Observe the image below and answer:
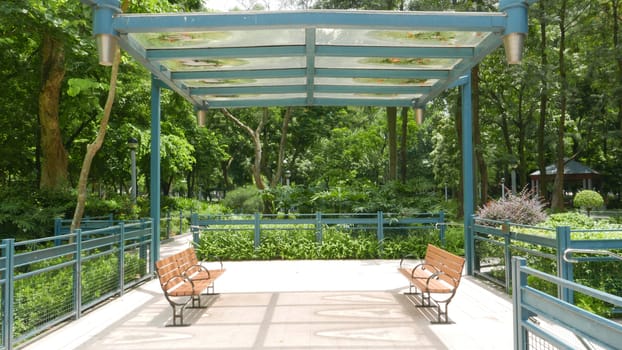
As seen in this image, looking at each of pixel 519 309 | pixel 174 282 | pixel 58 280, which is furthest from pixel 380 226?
pixel 519 309

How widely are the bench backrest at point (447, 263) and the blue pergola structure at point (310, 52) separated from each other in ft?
8.93

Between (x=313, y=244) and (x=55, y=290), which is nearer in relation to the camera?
(x=55, y=290)

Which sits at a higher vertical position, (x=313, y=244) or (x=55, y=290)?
(x=55, y=290)

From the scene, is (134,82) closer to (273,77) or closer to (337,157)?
(273,77)

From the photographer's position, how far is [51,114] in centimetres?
1680

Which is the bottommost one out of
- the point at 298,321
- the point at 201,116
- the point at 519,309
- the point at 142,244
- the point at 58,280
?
the point at 298,321

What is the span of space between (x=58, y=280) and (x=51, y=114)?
11.6 m

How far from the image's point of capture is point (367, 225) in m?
14.6

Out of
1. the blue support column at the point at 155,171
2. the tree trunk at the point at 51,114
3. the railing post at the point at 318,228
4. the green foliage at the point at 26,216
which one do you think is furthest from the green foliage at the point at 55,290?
the tree trunk at the point at 51,114

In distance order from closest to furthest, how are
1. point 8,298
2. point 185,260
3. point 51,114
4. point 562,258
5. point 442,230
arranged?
1. point 8,298
2. point 562,258
3. point 185,260
4. point 442,230
5. point 51,114

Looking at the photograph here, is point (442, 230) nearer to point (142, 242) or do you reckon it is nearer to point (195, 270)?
point (195, 270)

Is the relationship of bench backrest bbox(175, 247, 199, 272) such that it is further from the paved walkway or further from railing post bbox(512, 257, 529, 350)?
railing post bbox(512, 257, 529, 350)

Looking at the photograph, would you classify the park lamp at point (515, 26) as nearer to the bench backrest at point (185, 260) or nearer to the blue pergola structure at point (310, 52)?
the blue pergola structure at point (310, 52)

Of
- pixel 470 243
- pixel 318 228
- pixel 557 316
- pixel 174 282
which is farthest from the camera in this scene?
pixel 318 228
